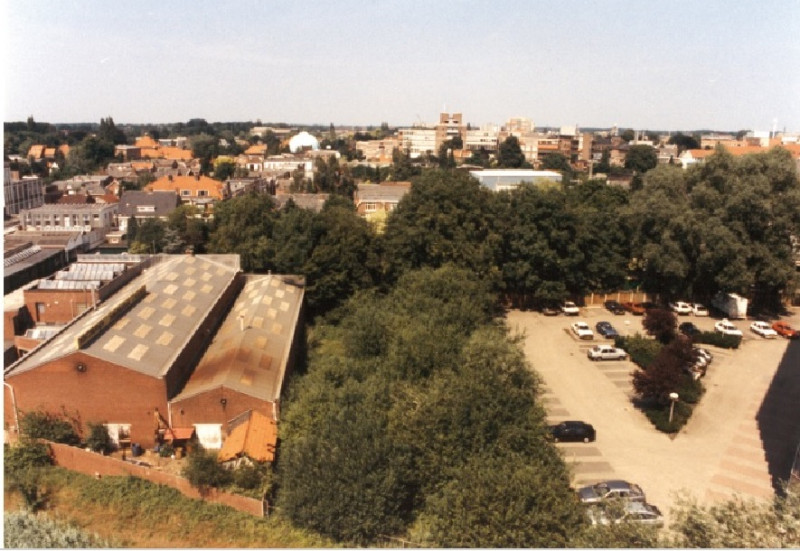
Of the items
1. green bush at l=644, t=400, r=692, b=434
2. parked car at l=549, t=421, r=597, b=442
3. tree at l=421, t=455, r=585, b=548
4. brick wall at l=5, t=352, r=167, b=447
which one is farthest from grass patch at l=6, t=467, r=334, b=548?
green bush at l=644, t=400, r=692, b=434

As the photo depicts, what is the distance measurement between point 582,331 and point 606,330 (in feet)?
3.79

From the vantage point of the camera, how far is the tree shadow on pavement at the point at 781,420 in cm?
1667

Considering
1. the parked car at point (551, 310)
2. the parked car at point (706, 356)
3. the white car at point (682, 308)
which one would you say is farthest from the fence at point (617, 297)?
the parked car at point (706, 356)

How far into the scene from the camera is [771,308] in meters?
31.0

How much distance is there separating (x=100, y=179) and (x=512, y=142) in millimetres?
57891

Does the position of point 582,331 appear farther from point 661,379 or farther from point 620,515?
point 620,515

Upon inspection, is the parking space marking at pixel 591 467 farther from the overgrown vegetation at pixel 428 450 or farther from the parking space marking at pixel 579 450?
the overgrown vegetation at pixel 428 450

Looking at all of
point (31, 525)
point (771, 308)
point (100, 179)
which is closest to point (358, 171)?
point (100, 179)

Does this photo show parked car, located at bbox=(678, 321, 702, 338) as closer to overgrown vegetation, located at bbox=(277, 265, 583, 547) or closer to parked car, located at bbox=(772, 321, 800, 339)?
parked car, located at bbox=(772, 321, 800, 339)

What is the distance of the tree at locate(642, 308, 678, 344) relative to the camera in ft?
79.3

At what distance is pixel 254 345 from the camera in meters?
19.8

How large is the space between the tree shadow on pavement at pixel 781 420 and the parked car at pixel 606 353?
497 centimetres

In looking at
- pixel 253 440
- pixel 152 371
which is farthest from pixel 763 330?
pixel 152 371

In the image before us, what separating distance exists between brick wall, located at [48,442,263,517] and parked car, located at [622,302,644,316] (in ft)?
72.1
